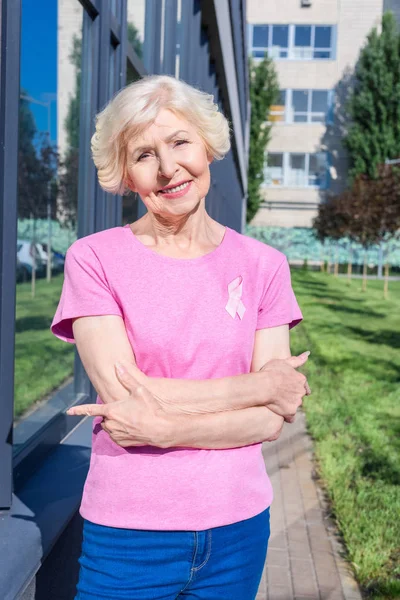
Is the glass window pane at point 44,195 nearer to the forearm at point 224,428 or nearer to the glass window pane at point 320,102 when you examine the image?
the forearm at point 224,428

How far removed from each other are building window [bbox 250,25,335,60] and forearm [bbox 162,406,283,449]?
47.8m

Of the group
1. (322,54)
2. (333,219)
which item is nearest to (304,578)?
(333,219)

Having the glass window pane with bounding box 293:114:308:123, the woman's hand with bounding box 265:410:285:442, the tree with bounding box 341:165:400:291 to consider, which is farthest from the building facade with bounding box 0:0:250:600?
the glass window pane with bounding box 293:114:308:123

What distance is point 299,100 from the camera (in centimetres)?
4797

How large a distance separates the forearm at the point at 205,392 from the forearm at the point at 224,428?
0.02 m

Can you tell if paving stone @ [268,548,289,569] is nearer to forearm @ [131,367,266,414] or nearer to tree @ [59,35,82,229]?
tree @ [59,35,82,229]

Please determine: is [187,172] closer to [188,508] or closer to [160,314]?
[160,314]

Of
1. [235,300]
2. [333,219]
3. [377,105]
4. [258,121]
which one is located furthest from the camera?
[258,121]

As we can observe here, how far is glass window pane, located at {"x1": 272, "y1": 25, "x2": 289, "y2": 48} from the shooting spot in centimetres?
4781

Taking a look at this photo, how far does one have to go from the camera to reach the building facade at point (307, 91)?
47.1 m

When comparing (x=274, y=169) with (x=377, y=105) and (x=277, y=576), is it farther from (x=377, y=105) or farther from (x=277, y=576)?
(x=277, y=576)

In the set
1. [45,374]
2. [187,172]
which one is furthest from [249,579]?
[45,374]

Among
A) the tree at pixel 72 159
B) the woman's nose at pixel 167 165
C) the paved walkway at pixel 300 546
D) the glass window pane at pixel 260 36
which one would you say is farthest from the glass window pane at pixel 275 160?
the woman's nose at pixel 167 165

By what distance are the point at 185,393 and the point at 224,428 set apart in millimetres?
111
